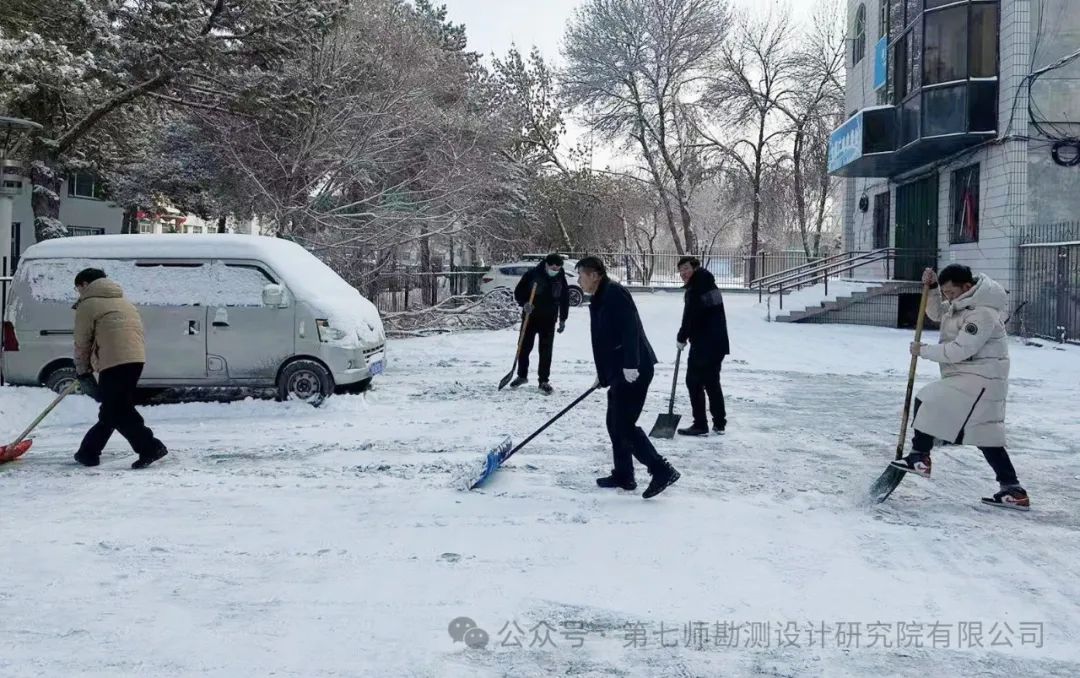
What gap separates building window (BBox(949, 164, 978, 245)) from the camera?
20.1 m

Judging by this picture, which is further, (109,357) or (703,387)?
(703,387)

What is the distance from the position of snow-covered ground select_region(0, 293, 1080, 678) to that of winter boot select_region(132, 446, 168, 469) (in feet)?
0.65

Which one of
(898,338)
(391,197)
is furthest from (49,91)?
(898,338)

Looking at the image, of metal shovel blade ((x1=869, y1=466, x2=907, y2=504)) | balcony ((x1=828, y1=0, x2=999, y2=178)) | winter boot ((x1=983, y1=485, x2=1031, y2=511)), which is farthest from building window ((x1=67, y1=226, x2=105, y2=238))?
winter boot ((x1=983, y1=485, x2=1031, y2=511))

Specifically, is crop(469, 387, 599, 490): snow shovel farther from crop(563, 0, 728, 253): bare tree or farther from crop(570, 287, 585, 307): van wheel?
crop(563, 0, 728, 253): bare tree

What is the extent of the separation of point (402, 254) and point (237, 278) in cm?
1732

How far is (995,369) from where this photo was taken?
5.83m

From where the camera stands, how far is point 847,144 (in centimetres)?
2289

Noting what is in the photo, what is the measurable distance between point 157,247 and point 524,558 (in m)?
6.79

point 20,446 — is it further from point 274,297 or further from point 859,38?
point 859,38

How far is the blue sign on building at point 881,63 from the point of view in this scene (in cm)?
2331

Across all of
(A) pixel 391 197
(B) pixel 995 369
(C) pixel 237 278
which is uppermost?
(A) pixel 391 197

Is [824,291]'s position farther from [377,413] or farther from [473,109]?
[377,413]

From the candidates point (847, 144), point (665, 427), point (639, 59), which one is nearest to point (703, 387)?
point (665, 427)
